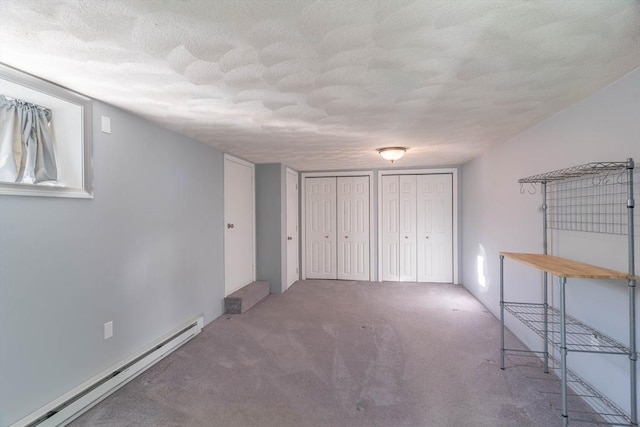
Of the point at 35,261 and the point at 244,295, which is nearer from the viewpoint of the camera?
the point at 35,261

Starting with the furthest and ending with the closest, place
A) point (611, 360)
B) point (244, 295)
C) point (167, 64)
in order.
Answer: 1. point (244, 295)
2. point (611, 360)
3. point (167, 64)

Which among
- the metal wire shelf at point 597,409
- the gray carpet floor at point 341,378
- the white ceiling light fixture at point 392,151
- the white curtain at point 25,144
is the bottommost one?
the gray carpet floor at point 341,378

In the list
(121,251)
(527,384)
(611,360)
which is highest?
(121,251)

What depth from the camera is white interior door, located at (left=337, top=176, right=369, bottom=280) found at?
5480 millimetres

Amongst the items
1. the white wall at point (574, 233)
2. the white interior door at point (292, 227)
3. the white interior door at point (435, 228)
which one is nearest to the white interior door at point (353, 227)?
the white interior door at point (292, 227)

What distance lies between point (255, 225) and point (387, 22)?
13.1 feet

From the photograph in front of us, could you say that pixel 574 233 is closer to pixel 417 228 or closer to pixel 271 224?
pixel 417 228

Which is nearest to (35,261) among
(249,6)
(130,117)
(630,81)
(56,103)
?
(56,103)

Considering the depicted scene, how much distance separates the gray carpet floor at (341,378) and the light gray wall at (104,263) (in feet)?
1.26

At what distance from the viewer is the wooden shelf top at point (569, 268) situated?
5.13ft

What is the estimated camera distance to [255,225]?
15.8 ft

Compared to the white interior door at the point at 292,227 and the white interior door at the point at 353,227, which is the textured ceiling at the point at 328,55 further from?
the white interior door at the point at 353,227

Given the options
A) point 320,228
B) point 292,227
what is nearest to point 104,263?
point 292,227

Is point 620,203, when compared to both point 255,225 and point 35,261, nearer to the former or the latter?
point 35,261
